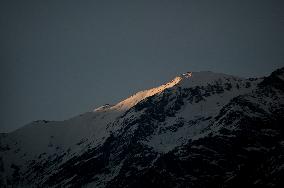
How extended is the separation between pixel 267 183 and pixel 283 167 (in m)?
8.03

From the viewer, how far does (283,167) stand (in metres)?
199

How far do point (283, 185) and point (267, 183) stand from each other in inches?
314

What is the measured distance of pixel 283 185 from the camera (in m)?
190

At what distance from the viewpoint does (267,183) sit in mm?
196750

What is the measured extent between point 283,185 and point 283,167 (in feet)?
36.0
